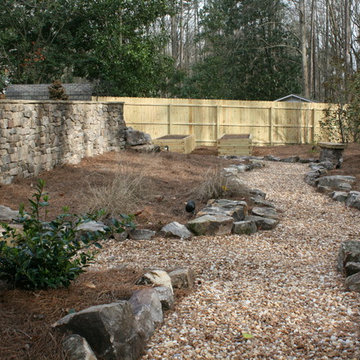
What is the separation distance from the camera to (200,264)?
426 centimetres

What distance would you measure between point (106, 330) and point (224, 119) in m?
16.5

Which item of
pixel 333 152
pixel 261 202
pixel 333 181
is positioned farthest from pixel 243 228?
pixel 333 152

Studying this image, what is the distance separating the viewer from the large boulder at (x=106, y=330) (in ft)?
8.13

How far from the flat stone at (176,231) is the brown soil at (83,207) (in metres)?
0.24

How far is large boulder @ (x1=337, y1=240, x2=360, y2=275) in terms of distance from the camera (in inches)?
157

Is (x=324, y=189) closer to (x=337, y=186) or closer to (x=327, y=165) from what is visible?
(x=337, y=186)

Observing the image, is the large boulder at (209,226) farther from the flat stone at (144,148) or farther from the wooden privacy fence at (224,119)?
the wooden privacy fence at (224,119)

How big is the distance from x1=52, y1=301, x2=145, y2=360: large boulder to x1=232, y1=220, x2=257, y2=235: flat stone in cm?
287

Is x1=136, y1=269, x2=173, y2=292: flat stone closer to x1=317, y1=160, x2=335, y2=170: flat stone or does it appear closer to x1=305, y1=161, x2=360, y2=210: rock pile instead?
x1=305, y1=161, x2=360, y2=210: rock pile

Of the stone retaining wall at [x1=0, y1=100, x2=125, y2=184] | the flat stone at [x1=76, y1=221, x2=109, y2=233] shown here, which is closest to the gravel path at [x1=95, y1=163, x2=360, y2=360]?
the flat stone at [x1=76, y1=221, x2=109, y2=233]

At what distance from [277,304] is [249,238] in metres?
1.83

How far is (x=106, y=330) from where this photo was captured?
248 centimetres

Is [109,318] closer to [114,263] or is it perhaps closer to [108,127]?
[114,263]

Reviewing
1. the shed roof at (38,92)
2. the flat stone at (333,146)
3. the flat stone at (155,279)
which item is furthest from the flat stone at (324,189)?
the shed roof at (38,92)
